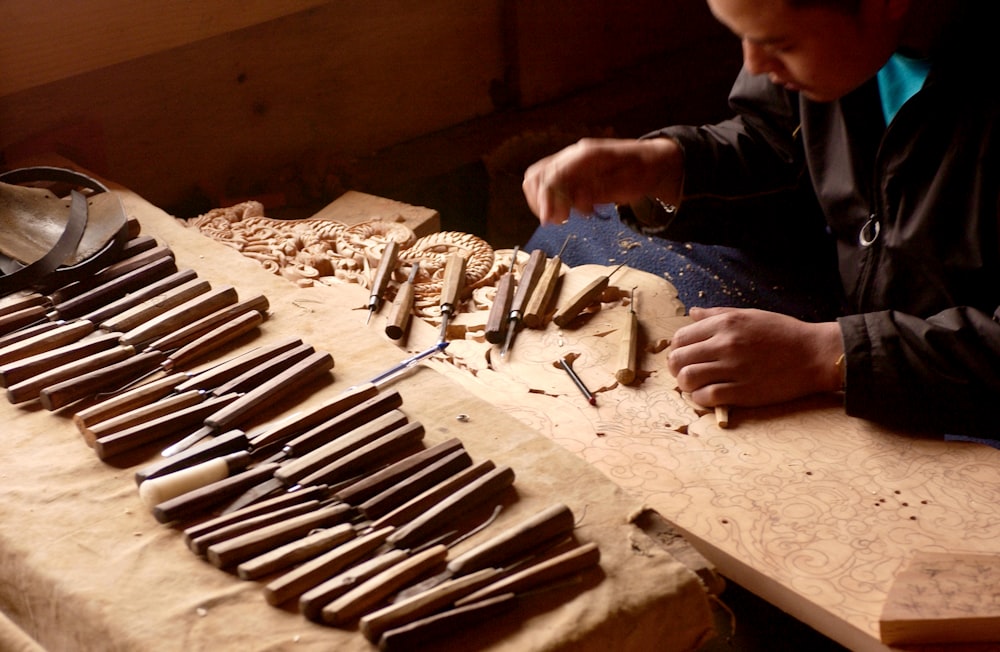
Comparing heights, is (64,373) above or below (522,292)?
above

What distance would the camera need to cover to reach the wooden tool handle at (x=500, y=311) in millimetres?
2082

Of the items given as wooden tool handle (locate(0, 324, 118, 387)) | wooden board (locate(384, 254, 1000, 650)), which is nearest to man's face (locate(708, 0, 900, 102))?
wooden board (locate(384, 254, 1000, 650))

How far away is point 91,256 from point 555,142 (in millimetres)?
2188

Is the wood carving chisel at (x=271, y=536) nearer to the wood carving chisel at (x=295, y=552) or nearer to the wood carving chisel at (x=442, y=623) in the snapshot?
the wood carving chisel at (x=295, y=552)

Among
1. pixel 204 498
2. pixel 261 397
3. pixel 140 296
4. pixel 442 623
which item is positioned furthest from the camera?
pixel 140 296

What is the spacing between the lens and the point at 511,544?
131 cm

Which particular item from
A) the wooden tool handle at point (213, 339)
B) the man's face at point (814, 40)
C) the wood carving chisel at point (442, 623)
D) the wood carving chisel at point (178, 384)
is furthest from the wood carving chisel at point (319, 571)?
the man's face at point (814, 40)

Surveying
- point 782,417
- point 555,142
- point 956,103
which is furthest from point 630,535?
point 555,142

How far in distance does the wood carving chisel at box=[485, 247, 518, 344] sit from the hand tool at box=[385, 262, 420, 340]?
185mm

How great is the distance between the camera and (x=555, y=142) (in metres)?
3.88

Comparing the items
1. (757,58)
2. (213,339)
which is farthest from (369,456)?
(757,58)

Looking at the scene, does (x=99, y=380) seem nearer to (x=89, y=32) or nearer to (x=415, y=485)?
(x=415, y=485)

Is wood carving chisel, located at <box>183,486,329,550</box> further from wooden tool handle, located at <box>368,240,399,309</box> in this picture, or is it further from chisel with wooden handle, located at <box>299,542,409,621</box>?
wooden tool handle, located at <box>368,240,399,309</box>

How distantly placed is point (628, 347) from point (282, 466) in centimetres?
83
